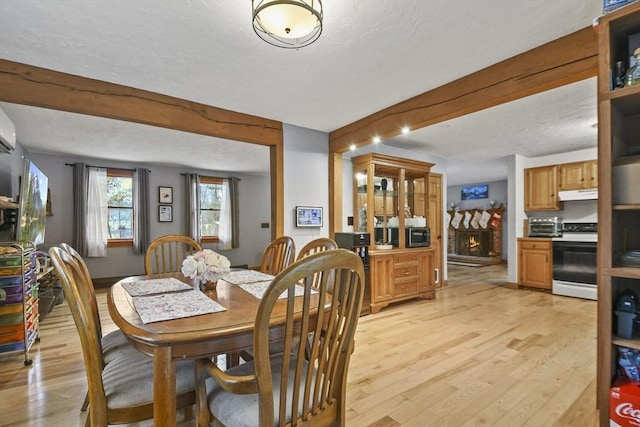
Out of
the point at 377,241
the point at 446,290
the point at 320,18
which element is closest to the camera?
the point at 320,18

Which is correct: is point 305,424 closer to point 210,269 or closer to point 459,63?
point 210,269

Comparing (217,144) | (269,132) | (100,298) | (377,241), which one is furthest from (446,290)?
(100,298)

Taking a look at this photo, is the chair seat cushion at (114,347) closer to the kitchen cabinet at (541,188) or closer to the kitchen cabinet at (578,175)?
the kitchen cabinet at (541,188)

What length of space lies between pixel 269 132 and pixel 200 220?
388cm

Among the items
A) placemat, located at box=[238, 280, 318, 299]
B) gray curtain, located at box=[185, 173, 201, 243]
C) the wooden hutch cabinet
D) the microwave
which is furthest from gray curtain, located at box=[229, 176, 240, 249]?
placemat, located at box=[238, 280, 318, 299]

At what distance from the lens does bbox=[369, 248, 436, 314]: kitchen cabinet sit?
393cm

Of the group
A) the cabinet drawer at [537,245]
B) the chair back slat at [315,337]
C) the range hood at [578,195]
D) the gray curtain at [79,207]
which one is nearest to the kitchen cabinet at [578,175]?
the range hood at [578,195]

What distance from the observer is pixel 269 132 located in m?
3.54

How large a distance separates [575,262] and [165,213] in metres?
7.26

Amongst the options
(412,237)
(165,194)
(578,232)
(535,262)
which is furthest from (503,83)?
(165,194)

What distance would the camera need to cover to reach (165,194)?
6.27 meters

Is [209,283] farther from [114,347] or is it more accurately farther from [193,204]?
[193,204]

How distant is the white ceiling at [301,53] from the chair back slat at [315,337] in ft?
4.98

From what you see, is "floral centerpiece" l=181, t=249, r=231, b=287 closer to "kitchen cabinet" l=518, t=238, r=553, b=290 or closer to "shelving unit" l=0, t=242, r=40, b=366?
"shelving unit" l=0, t=242, r=40, b=366
